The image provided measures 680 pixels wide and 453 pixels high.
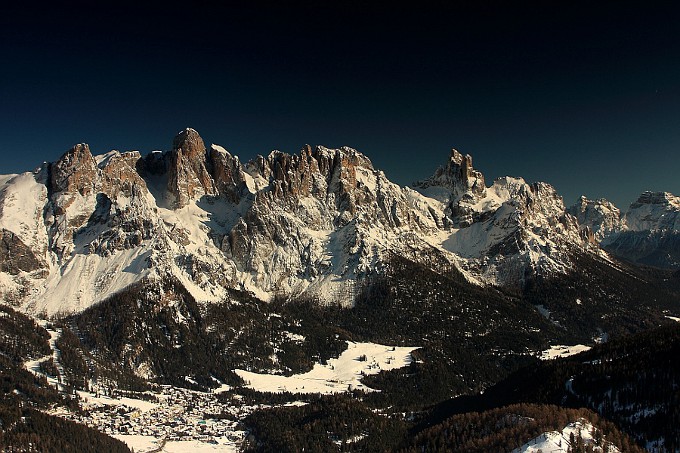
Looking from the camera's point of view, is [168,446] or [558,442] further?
[168,446]

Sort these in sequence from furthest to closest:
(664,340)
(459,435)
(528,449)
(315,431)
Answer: (315,431), (664,340), (459,435), (528,449)

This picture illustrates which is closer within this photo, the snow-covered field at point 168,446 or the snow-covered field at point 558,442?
Result: the snow-covered field at point 558,442

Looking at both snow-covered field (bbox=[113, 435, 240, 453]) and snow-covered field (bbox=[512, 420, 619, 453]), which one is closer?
snow-covered field (bbox=[512, 420, 619, 453])

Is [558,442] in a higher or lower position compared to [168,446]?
higher

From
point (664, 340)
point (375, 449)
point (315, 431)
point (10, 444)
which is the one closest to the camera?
point (664, 340)

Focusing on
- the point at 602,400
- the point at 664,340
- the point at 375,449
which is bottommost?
the point at 375,449

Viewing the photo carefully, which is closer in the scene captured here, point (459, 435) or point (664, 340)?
point (459, 435)

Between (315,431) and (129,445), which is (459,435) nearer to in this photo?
(315,431)

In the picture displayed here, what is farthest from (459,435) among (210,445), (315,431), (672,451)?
(210,445)
